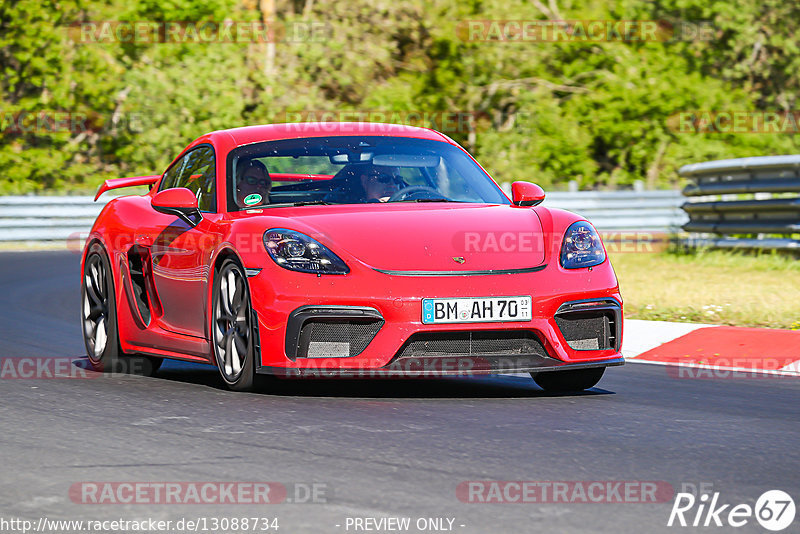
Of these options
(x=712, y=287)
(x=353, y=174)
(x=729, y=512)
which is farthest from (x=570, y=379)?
(x=712, y=287)

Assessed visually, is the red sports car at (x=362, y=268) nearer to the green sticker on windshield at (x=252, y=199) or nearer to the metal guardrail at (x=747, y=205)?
the green sticker on windshield at (x=252, y=199)

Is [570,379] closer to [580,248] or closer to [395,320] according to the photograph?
[580,248]

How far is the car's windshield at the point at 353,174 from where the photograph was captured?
7.62m

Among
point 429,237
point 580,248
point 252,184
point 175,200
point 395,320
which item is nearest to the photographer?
point 395,320

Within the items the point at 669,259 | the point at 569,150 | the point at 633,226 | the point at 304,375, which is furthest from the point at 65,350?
the point at 569,150

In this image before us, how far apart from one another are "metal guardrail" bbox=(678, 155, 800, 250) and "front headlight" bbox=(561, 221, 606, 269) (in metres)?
8.37

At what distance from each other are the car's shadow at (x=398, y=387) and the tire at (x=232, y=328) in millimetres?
113

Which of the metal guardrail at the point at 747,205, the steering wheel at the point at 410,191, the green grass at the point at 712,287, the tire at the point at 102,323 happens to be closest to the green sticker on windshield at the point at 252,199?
the steering wheel at the point at 410,191

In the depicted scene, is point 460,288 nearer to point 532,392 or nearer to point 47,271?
point 532,392

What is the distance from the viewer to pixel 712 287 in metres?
12.8

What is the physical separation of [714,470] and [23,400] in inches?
139

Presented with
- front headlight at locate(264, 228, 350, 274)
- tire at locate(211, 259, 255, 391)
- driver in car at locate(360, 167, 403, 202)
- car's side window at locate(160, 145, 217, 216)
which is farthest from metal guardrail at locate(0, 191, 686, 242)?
front headlight at locate(264, 228, 350, 274)

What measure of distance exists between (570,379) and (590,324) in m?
0.51

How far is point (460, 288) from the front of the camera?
21.8 ft
